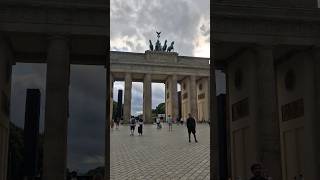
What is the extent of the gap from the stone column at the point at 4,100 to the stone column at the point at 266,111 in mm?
13684

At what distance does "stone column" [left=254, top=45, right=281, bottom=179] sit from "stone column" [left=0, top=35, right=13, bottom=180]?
13.7 m

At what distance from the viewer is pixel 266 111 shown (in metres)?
25.8

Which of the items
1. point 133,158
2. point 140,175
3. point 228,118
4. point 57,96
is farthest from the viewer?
point 228,118

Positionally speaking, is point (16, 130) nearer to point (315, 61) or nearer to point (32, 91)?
point (32, 91)

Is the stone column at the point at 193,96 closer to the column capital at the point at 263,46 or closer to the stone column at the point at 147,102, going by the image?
the stone column at the point at 147,102

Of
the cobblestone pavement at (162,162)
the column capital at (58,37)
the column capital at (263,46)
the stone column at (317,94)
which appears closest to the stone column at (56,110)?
the column capital at (58,37)

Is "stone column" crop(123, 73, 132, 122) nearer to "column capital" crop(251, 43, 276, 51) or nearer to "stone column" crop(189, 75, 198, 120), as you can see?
"stone column" crop(189, 75, 198, 120)

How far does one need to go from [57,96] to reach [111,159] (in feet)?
16.2

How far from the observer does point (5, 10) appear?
23.9 meters

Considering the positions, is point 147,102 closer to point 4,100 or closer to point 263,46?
point 4,100

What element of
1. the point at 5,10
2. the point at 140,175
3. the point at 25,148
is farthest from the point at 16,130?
the point at 140,175

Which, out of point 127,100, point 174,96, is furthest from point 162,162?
point 174,96

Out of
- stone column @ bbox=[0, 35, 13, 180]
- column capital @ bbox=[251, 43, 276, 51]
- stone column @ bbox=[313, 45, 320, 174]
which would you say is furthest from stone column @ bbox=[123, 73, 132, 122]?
stone column @ bbox=[313, 45, 320, 174]

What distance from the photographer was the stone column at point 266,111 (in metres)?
25.1
